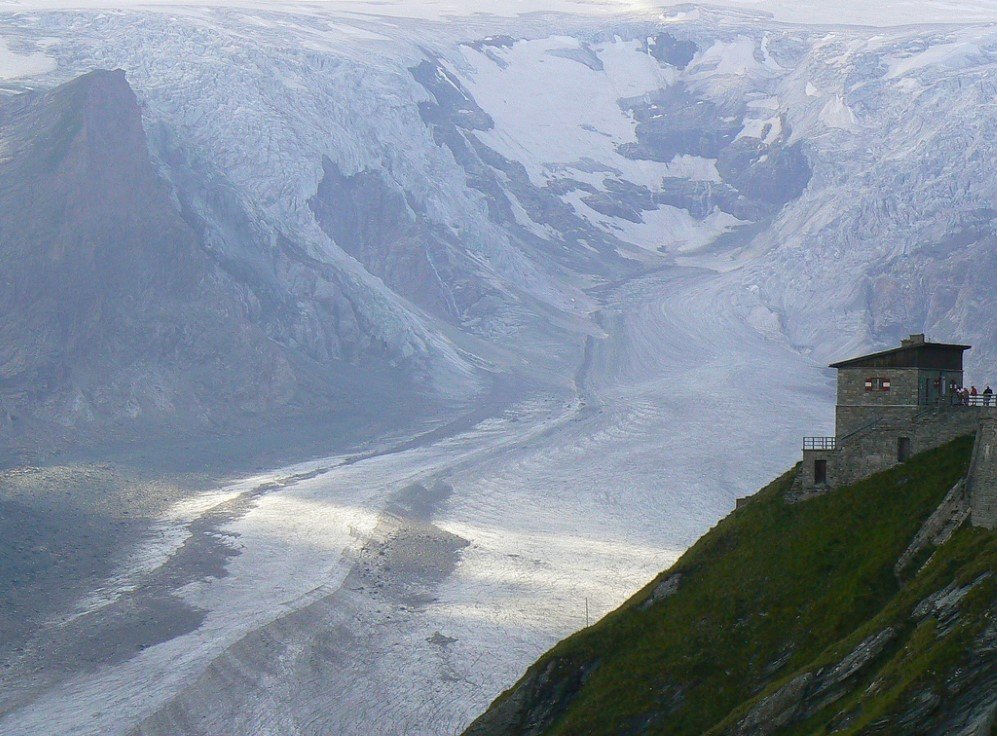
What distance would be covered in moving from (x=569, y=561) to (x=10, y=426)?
6479 centimetres

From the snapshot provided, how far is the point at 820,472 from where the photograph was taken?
132 feet

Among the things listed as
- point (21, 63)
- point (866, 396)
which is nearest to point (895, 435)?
point (866, 396)

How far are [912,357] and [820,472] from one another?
4.54 meters

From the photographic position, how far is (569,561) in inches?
3693

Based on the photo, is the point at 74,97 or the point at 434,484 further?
the point at 74,97

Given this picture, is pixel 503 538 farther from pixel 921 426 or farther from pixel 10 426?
pixel 921 426

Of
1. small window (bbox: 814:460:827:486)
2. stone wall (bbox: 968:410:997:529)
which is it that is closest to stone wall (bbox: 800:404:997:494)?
small window (bbox: 814:460:827:486)

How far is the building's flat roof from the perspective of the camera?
38938 millimetres

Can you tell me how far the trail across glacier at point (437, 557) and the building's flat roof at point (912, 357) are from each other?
105 ft

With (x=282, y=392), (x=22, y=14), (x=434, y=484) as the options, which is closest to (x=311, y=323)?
(x=282, y=392)

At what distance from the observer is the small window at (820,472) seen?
4009 cm

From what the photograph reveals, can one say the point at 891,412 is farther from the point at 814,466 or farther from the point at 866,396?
the point at 814,466

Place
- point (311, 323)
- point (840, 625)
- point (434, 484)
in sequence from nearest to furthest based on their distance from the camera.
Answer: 1. point (840, 625)
2. point (434, 484)
3. point (311, 323)

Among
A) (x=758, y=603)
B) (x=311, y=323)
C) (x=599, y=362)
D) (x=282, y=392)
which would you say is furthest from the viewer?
(x=599, y=362)
